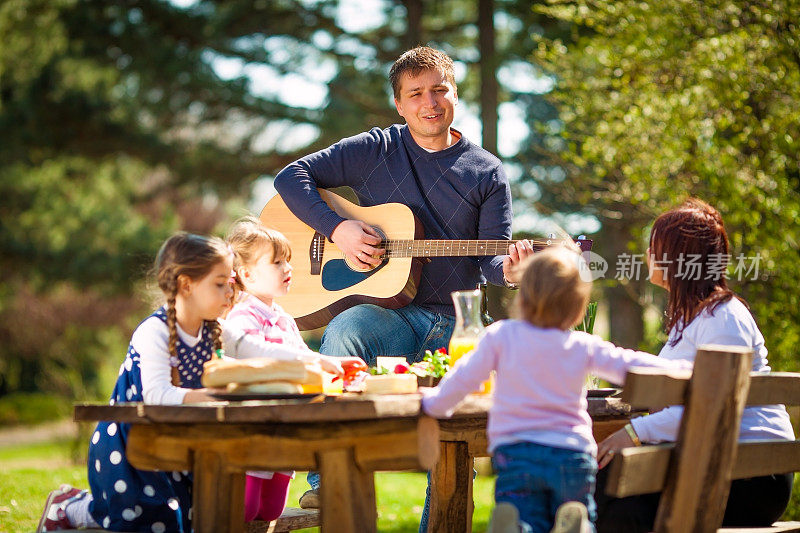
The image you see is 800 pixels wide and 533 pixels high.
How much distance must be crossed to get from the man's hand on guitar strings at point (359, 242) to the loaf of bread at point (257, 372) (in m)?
1.59

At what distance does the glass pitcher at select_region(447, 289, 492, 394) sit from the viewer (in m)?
2.69

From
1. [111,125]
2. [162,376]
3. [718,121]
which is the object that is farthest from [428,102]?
[111,125]

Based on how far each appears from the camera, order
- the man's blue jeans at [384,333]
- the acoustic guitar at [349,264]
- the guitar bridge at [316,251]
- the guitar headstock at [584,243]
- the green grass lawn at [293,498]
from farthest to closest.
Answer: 1. the green grass lawn at [293,498]
2. the guitar bridge at [316,251]
3. the acoustic guitar at [349,264]
4. the man's blue jeans at [384,333]
5. the guitar headstock at [584,243]

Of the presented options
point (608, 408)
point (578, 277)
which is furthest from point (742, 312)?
point (578, 277)

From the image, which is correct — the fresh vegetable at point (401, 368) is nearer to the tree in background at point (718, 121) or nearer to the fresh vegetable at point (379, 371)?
the fresh vegetable at point (379, 371)

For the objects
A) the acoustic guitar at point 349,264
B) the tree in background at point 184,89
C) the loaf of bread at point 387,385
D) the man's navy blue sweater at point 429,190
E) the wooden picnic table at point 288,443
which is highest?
the tree in background at point 184,89

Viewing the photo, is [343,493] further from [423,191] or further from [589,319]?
[423,191]

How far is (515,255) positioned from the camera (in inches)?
142

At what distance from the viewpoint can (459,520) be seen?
3602mm

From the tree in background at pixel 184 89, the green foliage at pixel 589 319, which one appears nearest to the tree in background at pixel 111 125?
the tree in background at pixel 184 89

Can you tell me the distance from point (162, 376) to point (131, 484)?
0.32 meters

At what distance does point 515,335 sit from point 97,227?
1235cm

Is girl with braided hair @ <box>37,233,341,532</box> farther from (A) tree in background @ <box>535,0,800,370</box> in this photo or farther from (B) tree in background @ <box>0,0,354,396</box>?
(B) tree in background @ <box>0,0,354,396</box>

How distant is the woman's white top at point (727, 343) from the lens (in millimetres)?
2748
